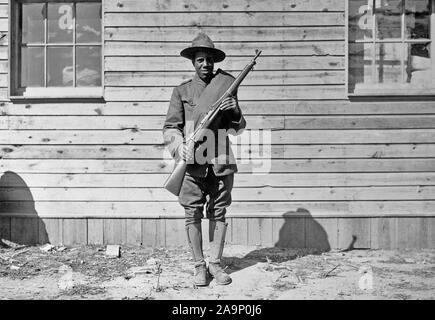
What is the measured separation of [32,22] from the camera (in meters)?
6.22

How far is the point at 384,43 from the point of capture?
6188mm

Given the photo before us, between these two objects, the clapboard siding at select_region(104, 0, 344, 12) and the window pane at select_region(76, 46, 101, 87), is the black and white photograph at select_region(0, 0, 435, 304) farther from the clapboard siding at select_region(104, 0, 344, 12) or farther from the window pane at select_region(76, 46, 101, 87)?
the window pane at select_region(76, 46, 101, 87)

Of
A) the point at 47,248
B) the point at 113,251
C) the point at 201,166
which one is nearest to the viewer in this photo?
the point at 201,166

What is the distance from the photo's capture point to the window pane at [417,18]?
6188mm

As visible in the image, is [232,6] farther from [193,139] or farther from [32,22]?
[32,22]

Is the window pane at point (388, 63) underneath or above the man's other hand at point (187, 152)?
above

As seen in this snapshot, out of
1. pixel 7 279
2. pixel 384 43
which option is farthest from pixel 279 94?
pixel 7 279

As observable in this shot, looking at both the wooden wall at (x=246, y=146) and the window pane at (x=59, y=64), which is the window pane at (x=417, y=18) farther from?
the window pane at (x=59, y=64)

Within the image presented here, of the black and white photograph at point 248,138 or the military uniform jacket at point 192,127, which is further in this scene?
the black and white photograph at point 248,138

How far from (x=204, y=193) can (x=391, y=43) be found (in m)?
3.24

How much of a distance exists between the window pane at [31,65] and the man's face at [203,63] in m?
2.53

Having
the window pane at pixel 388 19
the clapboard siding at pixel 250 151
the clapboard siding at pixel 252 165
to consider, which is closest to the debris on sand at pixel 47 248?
the clapboard siding at pixel 252 165

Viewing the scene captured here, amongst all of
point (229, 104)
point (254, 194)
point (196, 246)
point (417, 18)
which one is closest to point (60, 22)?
point (229, 104)

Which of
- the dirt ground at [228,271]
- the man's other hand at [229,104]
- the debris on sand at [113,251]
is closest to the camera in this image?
the dirt ground at [228,271]
